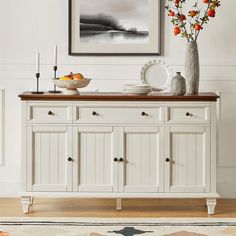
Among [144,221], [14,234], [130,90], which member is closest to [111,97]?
[130,90]

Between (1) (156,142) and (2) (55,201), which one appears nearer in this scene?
(1) (156,142)

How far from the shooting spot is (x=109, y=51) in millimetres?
5352

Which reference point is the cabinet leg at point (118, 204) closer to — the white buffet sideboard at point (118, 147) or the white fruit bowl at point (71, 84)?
the white buffet sideboard at point (118, 147)

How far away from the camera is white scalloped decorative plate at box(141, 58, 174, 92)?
5285mm

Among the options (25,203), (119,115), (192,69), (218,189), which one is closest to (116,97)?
(119,115)

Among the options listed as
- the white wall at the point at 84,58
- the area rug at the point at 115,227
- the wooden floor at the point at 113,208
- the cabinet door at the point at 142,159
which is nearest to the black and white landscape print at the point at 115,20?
the white wall at the point at 84,58

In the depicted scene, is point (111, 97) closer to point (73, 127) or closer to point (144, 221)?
point (73, 127)

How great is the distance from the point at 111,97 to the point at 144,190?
0.67m

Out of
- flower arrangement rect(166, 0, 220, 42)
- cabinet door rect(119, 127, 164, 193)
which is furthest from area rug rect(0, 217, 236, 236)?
flower arrangement rect(166, 0, 220, 42)

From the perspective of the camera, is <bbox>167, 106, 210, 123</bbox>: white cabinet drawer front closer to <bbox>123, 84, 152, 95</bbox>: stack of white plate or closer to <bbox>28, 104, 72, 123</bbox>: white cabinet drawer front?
<bbox>123, 84, 152, 95</bbox>: stack of white plate

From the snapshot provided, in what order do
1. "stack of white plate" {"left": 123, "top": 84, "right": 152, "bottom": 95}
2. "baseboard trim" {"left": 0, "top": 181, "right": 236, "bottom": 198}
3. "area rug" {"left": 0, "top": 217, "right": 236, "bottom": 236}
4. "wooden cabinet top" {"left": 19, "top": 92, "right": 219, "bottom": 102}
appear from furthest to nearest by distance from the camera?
"baseboard trim" {"left": 0, "top": 181, "right": 236, "bottom": 198}
"stack of white plate" {"left": 123, "top": 84, "right": 152, "bottom": 95}
"wooden cabinet top" {"left": 19, "top": 92, "right": 219, "bottom": 102}
"area rug" {"left": 0, "top": 217, "right": 236, "bottom": 236}

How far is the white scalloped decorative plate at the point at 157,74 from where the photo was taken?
17.3 ft

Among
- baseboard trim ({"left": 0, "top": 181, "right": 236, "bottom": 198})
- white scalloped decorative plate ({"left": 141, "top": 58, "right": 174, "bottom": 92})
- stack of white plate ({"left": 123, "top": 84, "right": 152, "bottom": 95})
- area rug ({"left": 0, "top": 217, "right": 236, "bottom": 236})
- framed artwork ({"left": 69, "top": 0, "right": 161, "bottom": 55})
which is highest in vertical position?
framed artwork ({"left": 69, "top": 0, "right": 161, "bottom": 55})

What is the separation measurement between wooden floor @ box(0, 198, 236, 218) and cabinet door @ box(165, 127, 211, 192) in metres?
0.20
